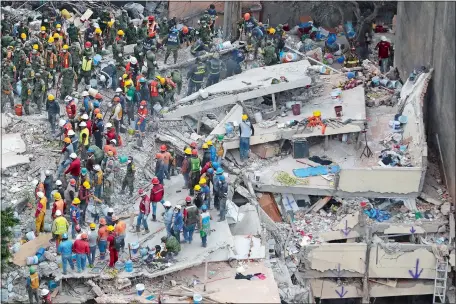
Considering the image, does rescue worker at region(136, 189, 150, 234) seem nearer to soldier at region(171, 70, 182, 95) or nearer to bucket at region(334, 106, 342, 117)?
soldier at region(171, 70, 182, 95)

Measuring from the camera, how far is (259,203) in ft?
117

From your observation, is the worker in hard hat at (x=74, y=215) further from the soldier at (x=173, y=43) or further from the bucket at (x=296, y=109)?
the soldier at (x=173, y=43)

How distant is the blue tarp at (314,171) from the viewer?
119 ft

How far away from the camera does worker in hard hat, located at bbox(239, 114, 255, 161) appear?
1420 inches

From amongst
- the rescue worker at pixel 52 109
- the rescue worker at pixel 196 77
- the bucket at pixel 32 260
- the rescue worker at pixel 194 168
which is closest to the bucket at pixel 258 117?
the rescue worker at pixel 196 77

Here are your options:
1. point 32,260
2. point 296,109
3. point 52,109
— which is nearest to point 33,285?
point 32,260

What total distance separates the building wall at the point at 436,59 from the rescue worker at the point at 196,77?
6.30 m

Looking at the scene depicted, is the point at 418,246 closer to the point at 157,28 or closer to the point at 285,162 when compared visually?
the point at 285,162

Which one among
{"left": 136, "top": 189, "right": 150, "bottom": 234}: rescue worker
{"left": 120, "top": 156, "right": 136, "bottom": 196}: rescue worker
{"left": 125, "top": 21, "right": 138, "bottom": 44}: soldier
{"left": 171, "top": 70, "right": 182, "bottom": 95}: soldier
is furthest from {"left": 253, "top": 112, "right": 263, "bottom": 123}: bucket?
{"left": 136, "top": 189, "right": 150, "bottom": 234}: rescue worker

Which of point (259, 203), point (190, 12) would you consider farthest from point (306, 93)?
point (190, 12)

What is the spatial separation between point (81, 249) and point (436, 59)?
39.5 feet

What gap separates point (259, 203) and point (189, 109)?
3523mm

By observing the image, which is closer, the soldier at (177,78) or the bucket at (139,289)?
the bucket at (139,289)

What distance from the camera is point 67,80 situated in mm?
37594
